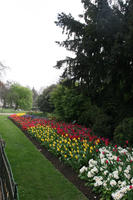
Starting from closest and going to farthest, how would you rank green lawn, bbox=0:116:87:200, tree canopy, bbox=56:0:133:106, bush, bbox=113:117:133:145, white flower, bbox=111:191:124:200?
white flower, bbox=111:191:124:200
green lawn, bbox=0:116:87:200
bush, bbox=113:117:133:145
tree canopy, bbox=56:0:133:106

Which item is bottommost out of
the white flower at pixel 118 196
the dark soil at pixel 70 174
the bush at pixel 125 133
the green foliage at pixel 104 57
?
the dark soil at pixel 70 174

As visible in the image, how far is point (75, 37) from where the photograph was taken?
25.9 ft

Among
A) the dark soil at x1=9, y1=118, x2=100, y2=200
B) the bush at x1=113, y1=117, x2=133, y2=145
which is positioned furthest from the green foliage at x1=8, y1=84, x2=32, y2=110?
the bush at x1=113, y1=117, x2=133, y2=145

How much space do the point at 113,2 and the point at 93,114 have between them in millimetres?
5133

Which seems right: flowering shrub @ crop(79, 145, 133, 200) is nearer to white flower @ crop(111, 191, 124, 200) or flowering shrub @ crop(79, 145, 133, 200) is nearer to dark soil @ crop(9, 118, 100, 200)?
white flower @ crop(111, 191, 124, 200)

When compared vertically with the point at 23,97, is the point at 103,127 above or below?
below

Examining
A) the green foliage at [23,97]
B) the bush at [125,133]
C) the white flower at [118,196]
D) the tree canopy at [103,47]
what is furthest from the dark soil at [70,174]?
the green foliage at [23,97]

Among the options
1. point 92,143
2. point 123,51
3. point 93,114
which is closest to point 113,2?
point 123,51

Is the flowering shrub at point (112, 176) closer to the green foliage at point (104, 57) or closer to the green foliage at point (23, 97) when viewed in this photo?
the green foliage at point (104, 57)

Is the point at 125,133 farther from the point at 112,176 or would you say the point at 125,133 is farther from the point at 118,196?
the point at 118,196

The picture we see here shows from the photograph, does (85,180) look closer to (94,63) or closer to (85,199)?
(85,199)

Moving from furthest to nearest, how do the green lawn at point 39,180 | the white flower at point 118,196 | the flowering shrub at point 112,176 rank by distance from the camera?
the green lawn at point 39,180
the flowering shrub at point 112,176
the white flower at point 118,196

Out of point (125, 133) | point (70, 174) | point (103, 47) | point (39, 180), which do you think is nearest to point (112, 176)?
point (70, 174)

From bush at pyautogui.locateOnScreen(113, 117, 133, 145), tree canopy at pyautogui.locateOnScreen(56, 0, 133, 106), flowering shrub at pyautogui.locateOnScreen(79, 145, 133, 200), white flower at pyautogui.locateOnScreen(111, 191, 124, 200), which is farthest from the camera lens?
tree canopy at pyautogui.locateOnScreen(56, 0, 133, 106)
